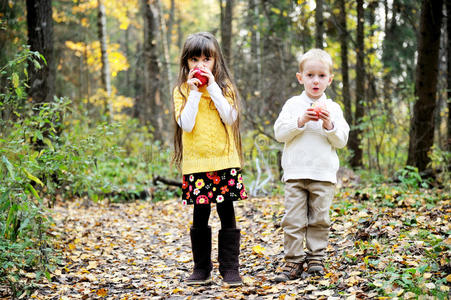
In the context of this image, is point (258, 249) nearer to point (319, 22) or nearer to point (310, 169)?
point (310, 169)

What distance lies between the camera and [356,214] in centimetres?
484

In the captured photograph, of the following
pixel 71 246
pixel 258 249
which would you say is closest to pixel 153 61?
pixel 71 246

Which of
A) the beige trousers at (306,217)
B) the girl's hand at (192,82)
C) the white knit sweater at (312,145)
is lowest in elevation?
the beige trousers at (306,217)

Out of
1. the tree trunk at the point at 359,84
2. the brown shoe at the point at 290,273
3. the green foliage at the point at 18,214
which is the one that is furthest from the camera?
the tree trunk at the point at 359,84

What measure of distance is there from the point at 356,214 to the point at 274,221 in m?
1.06

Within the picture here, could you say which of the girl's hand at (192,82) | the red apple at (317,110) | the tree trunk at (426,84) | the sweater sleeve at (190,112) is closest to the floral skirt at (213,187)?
the sweater sleeve at (190,112)

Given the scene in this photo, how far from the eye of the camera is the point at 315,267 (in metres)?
3.40

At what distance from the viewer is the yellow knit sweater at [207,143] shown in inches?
131

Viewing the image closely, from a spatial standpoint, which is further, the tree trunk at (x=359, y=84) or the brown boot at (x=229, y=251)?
the tree trunk at (x=359, y=84)

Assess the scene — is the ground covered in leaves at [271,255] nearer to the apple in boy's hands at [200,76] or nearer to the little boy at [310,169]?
the little boy at [310,169]

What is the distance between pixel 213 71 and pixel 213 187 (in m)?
0.93

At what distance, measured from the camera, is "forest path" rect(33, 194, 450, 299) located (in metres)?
3.19

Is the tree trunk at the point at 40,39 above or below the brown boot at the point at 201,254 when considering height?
above

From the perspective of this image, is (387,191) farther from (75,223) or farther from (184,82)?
(75,223)
